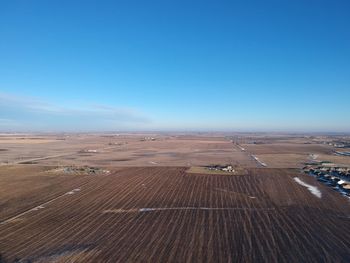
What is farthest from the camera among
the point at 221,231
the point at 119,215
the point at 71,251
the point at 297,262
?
the point at 119,215

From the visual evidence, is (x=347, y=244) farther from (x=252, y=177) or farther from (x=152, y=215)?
(x=252, y=177)

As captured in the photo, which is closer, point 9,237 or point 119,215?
point 9,237

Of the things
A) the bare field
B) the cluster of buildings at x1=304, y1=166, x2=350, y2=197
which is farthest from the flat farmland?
the bare field

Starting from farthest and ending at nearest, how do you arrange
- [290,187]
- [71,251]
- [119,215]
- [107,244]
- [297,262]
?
[290,187]
[119,215]
[107,244]
[71,251]
[297,262]

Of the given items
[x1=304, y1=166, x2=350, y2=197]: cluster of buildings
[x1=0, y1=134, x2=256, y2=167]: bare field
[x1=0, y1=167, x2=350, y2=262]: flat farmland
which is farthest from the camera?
[x1=0, y1=134, x2=256, y2=167]: bare field

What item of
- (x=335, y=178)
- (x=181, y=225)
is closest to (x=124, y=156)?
(x=335, y=178)

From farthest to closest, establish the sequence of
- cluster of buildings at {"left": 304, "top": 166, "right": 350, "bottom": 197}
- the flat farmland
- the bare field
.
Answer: the bare field → cluster of buildings at {"left": 304, "top": 166, "right": 350, "bottom": 197} → the flat farmland

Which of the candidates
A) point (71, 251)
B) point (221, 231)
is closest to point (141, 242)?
point (71, 251)

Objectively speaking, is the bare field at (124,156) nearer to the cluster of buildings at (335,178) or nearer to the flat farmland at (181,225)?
the cluster of buildings at (335,178)

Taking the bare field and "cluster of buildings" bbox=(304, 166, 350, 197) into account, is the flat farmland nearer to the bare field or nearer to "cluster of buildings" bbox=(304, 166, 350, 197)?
"cluster of buildings" bbox=(304, 166, 350, 197)
